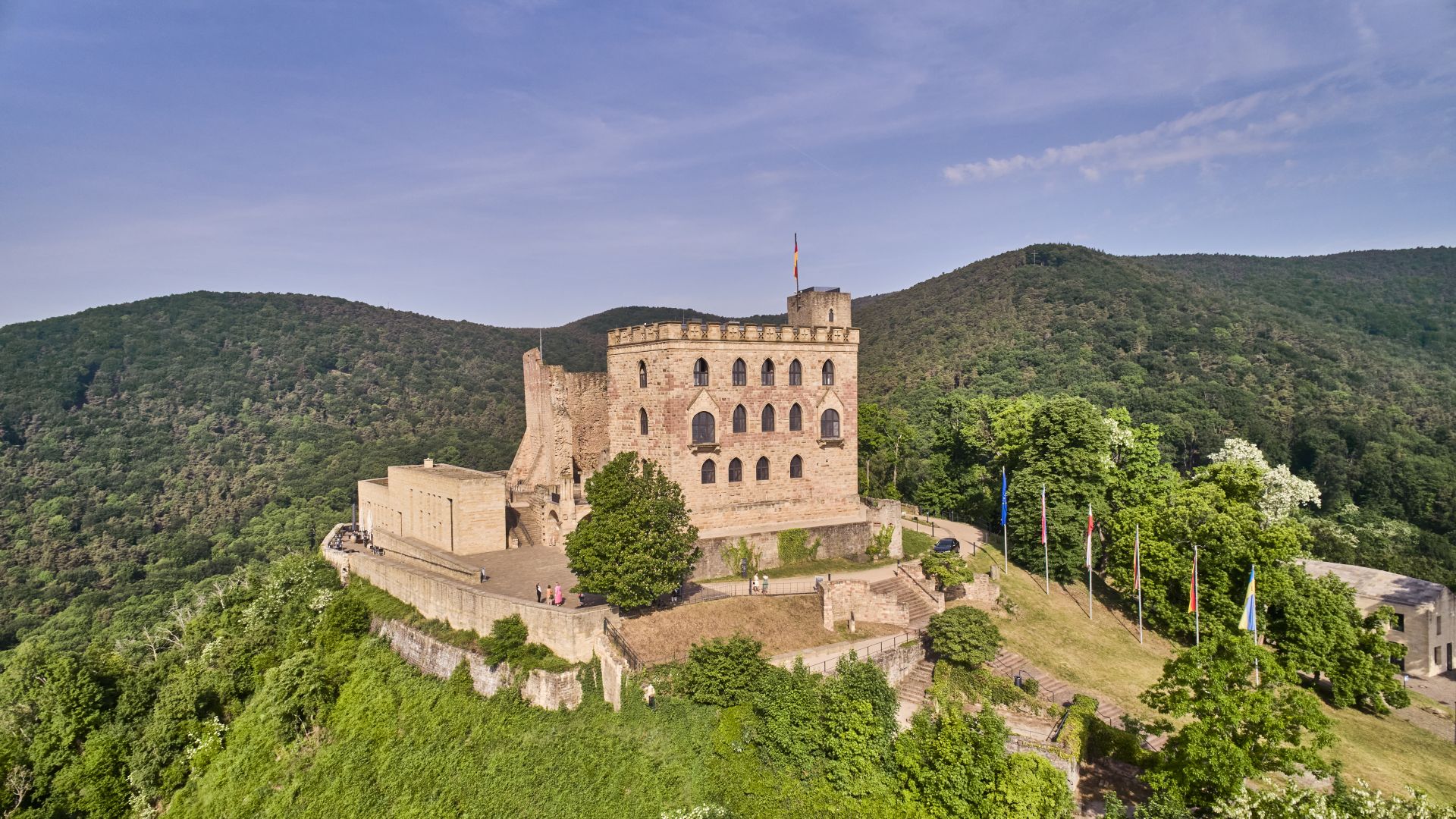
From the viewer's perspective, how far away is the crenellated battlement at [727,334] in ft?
98.8

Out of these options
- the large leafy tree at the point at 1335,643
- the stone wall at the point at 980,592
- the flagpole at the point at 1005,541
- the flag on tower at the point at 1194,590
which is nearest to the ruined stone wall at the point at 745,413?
the flagpole at the point at 1005,541

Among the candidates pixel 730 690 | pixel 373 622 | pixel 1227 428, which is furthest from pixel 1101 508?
pixel 1227 428

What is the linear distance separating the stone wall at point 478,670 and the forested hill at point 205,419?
139ft

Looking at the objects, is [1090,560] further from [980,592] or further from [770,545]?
[770,545]

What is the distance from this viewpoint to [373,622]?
3120 centimetres

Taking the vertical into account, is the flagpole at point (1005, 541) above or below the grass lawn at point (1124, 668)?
above

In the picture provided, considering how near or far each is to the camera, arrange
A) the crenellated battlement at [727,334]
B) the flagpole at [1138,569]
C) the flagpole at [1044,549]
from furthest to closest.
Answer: the flagpole at [1044,549], the crenellated battlement at [727,334], the flagpole at [1138,569]

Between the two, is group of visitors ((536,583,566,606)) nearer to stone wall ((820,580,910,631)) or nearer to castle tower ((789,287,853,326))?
stone wall ((820,580,910,631))

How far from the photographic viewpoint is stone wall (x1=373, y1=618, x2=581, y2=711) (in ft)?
75.9

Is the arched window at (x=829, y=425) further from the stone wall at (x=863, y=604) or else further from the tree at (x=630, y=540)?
the tree at (x=630, y=540)

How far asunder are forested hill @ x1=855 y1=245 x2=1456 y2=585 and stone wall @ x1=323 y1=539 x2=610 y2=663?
85.8 feet

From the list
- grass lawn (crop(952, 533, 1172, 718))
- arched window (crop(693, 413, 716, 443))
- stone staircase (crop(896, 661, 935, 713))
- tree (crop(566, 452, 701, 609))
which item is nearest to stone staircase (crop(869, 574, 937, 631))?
stone staircase (crop(896, 661, 935, 713))

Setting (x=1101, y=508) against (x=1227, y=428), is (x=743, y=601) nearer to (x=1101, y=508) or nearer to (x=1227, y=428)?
(x=1101, y=508)

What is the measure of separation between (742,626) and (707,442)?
8833 millimetres
